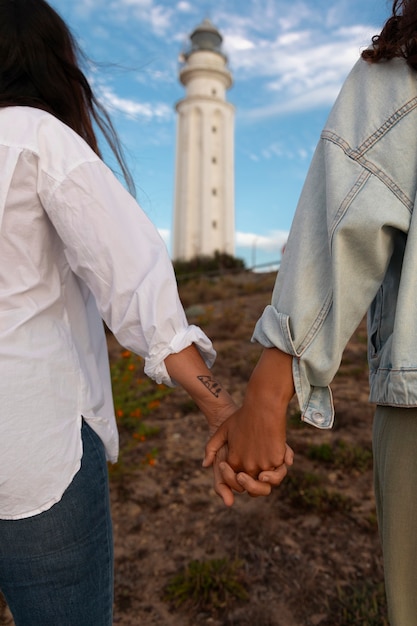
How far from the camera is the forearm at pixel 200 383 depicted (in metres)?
1.21

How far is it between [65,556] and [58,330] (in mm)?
460

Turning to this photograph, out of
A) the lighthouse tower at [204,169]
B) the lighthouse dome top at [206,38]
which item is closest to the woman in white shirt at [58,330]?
the lighthouse tower at [204,169]

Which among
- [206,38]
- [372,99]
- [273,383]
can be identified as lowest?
[273,383]

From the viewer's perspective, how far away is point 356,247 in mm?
1072

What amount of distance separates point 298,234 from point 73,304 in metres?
0.53

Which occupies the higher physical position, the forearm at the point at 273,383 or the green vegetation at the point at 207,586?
the forearm at the point at 273,383

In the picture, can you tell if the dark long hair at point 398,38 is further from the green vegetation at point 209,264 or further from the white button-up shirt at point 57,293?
the green vegetation at point 209,264

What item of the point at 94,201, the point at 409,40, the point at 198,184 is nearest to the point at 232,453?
the point at 94,201

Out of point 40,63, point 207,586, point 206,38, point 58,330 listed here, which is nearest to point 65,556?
point 58,330

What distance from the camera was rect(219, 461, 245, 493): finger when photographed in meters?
1.37

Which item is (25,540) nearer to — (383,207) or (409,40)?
(383,207)

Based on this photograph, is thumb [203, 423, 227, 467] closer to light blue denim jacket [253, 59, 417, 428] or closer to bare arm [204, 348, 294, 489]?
bare arm [204, 348, 294, 489]

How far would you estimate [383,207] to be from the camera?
1036 millimetres

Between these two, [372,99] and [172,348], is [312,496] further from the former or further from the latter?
[372,99]
